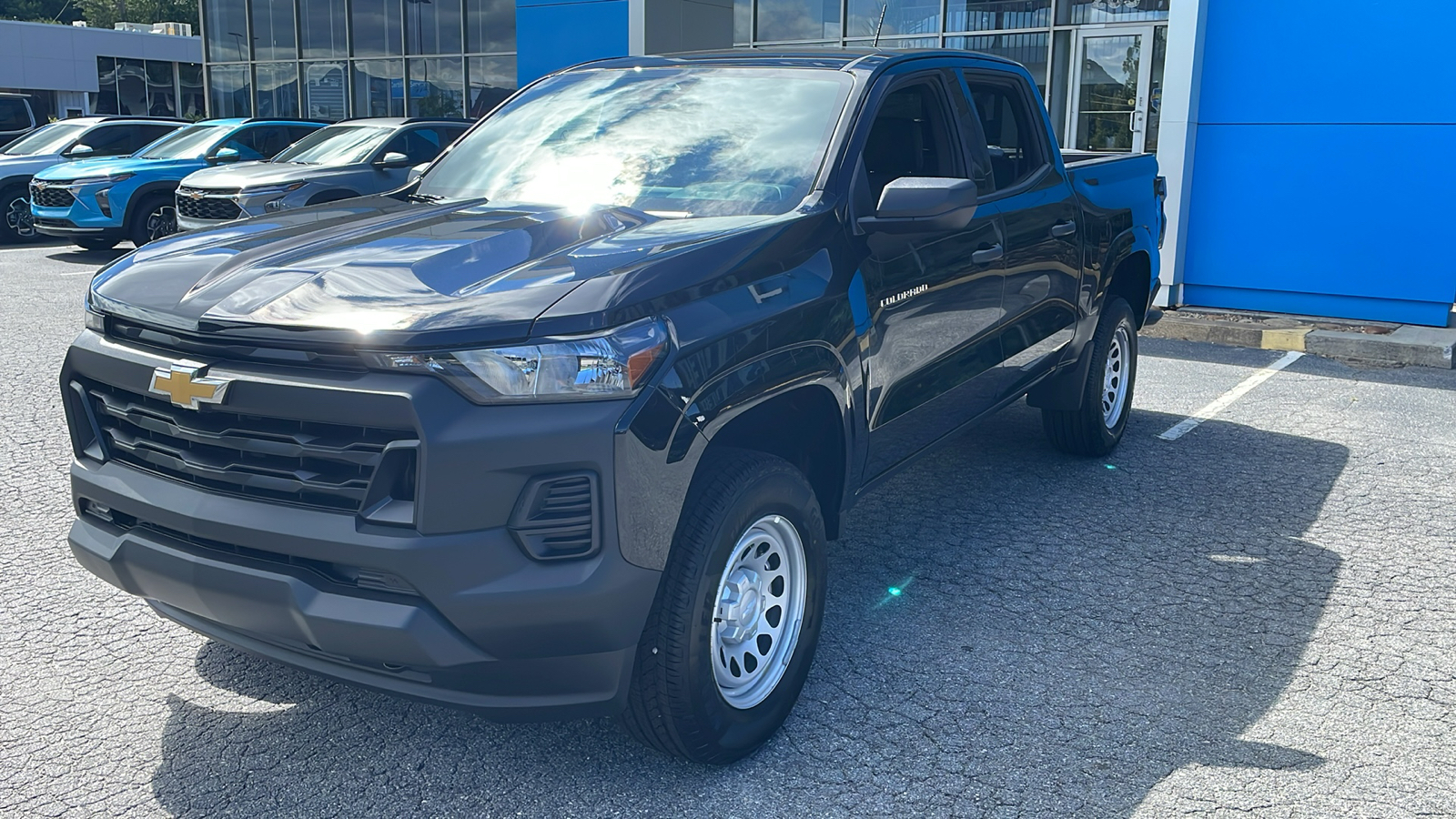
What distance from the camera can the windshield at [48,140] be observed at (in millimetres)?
17312

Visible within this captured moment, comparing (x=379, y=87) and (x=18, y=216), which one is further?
(x=379, y=87)

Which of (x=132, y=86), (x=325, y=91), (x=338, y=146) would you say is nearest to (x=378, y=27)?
(x=325, y=91)

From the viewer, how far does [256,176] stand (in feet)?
39.9

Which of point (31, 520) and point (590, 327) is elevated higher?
point (590, 327)

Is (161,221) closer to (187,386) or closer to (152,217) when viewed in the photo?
(152,217)

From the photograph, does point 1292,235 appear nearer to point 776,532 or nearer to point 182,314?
point 776,532

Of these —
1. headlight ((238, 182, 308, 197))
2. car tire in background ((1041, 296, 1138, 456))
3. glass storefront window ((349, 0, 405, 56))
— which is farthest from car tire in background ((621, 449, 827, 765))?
glass storefront window ((349, 0, 405, 56))

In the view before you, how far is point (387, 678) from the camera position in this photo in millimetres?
2688

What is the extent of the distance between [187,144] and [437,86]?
7.81m

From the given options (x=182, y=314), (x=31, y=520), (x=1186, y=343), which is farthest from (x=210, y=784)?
(x=1186, y=343)

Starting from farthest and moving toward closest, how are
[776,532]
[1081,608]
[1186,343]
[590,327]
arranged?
[1186,343]
[1081,608]
[776,532]
[590,327]

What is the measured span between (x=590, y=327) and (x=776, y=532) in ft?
3.00

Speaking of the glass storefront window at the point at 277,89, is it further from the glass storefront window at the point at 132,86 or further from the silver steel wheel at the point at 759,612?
the silver steel wheel at the point at 759,612

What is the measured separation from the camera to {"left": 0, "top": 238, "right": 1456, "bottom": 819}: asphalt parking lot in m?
Answer: 3.03
